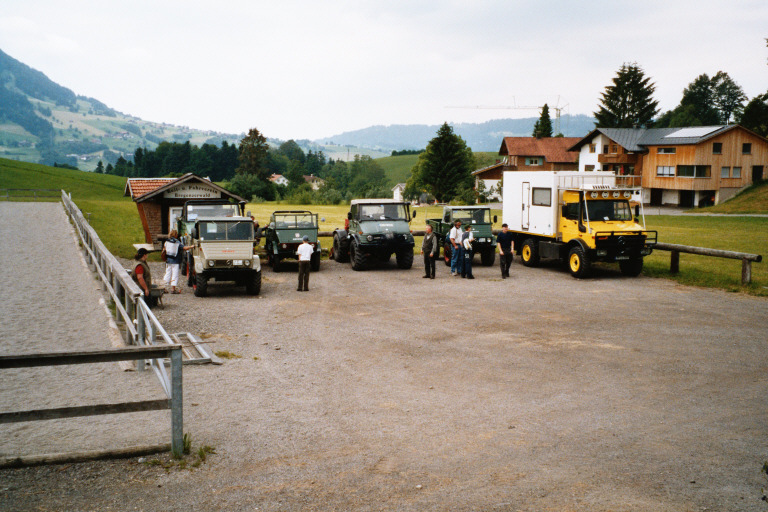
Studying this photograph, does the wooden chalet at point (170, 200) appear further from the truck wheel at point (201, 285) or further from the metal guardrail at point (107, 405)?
the metal guardrail at point (107, 405)

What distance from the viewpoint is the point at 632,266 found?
2114 cm

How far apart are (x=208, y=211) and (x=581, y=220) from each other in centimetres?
1297

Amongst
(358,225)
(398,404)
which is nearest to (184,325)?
A: (398,404)

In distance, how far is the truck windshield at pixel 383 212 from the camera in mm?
23719

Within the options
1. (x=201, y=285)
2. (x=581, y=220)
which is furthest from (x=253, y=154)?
(x=201, y=285)

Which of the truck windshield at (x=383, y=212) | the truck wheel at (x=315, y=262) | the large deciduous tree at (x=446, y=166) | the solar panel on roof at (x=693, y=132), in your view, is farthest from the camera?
the large deciduous tree at (x=446, y=166)

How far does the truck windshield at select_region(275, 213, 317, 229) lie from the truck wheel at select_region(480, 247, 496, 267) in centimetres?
669

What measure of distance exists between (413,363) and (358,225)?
13383 mm

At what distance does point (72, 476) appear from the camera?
5.50 meters

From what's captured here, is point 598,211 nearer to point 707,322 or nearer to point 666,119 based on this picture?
point 707,322

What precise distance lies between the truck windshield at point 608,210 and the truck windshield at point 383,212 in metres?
6.81

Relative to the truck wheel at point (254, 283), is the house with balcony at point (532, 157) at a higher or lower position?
higher

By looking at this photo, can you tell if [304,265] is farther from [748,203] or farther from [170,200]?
[748,203]

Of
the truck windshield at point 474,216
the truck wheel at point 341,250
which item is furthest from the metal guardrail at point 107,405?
the truck windshield at point 474,216
